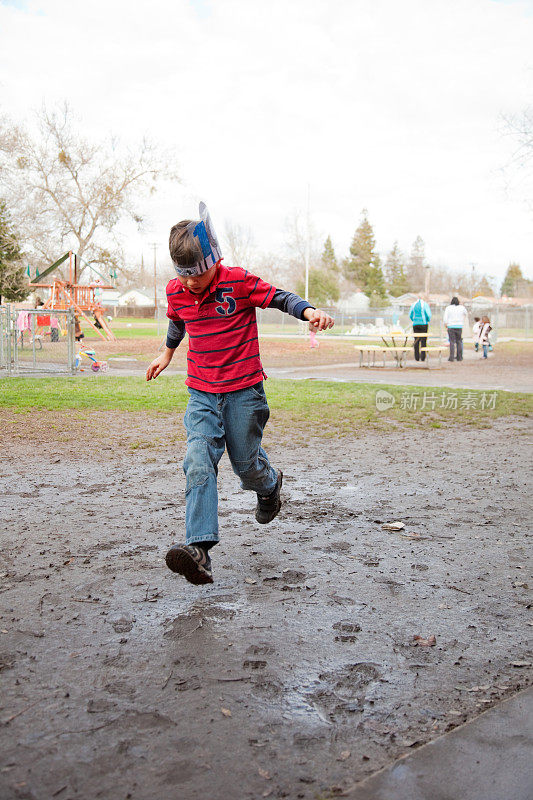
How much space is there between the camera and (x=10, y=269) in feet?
113

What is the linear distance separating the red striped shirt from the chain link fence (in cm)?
1261

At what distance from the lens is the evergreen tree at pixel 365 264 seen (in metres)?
96.9

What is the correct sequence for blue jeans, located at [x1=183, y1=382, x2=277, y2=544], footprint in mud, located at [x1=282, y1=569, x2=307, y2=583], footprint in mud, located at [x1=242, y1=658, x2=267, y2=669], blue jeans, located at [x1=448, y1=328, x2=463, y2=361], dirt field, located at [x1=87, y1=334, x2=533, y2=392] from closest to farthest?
footprint in mud, located at [x1=242, y1=658, x2=267, y2=669] → blue jeans, located at [x1=183, y1=382, x2=277, y2=544] → footprint in mud, located at [x1=282, y1=569, x2=307, y2=583] → dirt field, located at [x1=87, y1=334, x2=533, y2=392] → blue jeans, located at [x1=448, y1=328, x2=463, y2=361]

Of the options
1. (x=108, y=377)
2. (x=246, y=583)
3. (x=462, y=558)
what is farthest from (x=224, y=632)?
(x=108, y=377)

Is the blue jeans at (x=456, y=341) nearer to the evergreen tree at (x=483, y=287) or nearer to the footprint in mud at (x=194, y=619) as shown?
the footprint in mud at (x=194, y=619)

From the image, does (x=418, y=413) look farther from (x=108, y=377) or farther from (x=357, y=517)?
(x=108, y=377)

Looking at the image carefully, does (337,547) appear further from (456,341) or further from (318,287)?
(318,287)

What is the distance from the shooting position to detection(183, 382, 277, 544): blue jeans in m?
3.52

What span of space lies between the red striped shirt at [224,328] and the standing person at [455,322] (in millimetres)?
17164

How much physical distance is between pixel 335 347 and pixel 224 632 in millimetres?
26113

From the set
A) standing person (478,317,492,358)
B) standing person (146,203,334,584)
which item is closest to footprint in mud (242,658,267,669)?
standing person (146,203,334,584)

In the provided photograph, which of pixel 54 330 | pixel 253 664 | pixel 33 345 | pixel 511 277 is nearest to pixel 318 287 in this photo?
pixel 54 330

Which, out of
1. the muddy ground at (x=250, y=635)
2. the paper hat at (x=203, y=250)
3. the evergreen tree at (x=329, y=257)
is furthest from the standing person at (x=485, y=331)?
the evergreen tree at (x=329, y=257)

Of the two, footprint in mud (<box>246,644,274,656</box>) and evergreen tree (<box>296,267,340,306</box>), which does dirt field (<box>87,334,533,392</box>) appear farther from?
evergreen tree (<box>296,267,340,306</box>)
